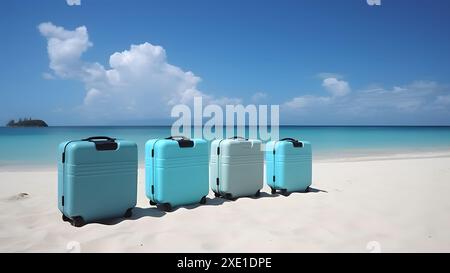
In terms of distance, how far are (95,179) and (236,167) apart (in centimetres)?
210

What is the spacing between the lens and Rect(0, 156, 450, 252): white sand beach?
290 cm

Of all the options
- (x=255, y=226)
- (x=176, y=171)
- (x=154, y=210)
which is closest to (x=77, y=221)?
(x=154, y=210)

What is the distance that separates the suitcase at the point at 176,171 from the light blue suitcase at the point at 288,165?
1350 mm

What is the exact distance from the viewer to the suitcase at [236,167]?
15.7ft

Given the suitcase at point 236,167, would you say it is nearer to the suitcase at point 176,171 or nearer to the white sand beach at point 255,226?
the white sand beach at point 255,226

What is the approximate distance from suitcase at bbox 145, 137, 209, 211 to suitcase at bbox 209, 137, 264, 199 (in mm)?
415

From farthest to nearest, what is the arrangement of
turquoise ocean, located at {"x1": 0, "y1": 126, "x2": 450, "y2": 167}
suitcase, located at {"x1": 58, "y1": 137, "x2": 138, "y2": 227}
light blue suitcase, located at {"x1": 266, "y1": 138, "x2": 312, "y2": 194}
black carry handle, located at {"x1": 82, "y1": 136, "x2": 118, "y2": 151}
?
turquoise ocean, located at {"x1": 0, "y1": 126, "x2": 450, "y2": 167} → light blue suitcase, located at {"x1": 266, "y1": 138, "x2": 312, "y2": 194} → black carry handle, located at {"x1": 82, "y1": 136, "x2": 118, "y2": 151} → suitcase, located at {"x1": 58, "y1": 137, "x2": 138, "y2": 227}

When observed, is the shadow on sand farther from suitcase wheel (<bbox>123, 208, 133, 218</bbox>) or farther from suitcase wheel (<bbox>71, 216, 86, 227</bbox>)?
suitcase wheel (<bbox>71, 216, 86, 227</bbox>)

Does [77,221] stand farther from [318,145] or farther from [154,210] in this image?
[318,145]

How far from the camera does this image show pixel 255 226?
347cm

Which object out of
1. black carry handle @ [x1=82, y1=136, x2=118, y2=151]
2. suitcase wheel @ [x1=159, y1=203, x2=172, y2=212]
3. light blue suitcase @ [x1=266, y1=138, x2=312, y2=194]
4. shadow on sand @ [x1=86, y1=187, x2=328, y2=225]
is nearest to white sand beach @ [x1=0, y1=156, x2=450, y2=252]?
shadow on sand @ [x1=86, y1=187, x2=328, y2=225]

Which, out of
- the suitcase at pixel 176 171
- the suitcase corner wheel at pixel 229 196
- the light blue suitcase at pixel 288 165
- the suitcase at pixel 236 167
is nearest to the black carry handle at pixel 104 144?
the suitcase at pixel 176 171

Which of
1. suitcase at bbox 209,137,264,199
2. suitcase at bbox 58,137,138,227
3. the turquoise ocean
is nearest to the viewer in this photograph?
suitcase at bbox 58,137,138,227
